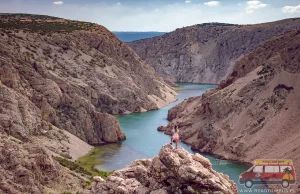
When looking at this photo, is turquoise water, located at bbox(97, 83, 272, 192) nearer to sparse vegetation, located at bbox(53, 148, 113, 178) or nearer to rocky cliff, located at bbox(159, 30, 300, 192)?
sparse vegetation, located at bbox(53, 148, 113, 178)

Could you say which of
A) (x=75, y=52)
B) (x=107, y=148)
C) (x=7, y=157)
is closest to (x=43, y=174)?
(x=7, y=157)

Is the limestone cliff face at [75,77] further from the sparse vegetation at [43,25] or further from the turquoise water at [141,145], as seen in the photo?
the turquoise water at [141,145]

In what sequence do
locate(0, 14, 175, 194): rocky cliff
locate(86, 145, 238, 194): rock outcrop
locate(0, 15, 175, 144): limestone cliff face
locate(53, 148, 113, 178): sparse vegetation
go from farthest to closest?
locate(0, 15, 175, 144): limestone cliff face < locate(53, 148, 113, 178): sparse vegetation < locate(0, 14, 175, 194): rocky cliff < locate(86, 145, 238, 194): rock outcrop

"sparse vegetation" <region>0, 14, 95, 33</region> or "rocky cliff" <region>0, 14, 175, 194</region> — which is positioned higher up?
"sparse vegetation" <region>0, 14, 95, 33</region>

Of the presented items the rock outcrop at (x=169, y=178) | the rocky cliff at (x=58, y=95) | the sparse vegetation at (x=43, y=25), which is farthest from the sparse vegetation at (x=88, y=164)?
the sparse vegetation at (x=43, y=25)

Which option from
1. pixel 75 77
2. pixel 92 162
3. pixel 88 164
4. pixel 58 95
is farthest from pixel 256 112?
pixel 75 77

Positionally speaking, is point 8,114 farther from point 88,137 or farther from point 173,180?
point 173,180

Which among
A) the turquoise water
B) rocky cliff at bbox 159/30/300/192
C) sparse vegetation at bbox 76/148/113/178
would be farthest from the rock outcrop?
rocky cliff at bbox 159/30/300/192

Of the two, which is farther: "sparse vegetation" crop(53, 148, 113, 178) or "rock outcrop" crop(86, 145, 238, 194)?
"sparse vegetation" crop(53, 148, 113, 178)
